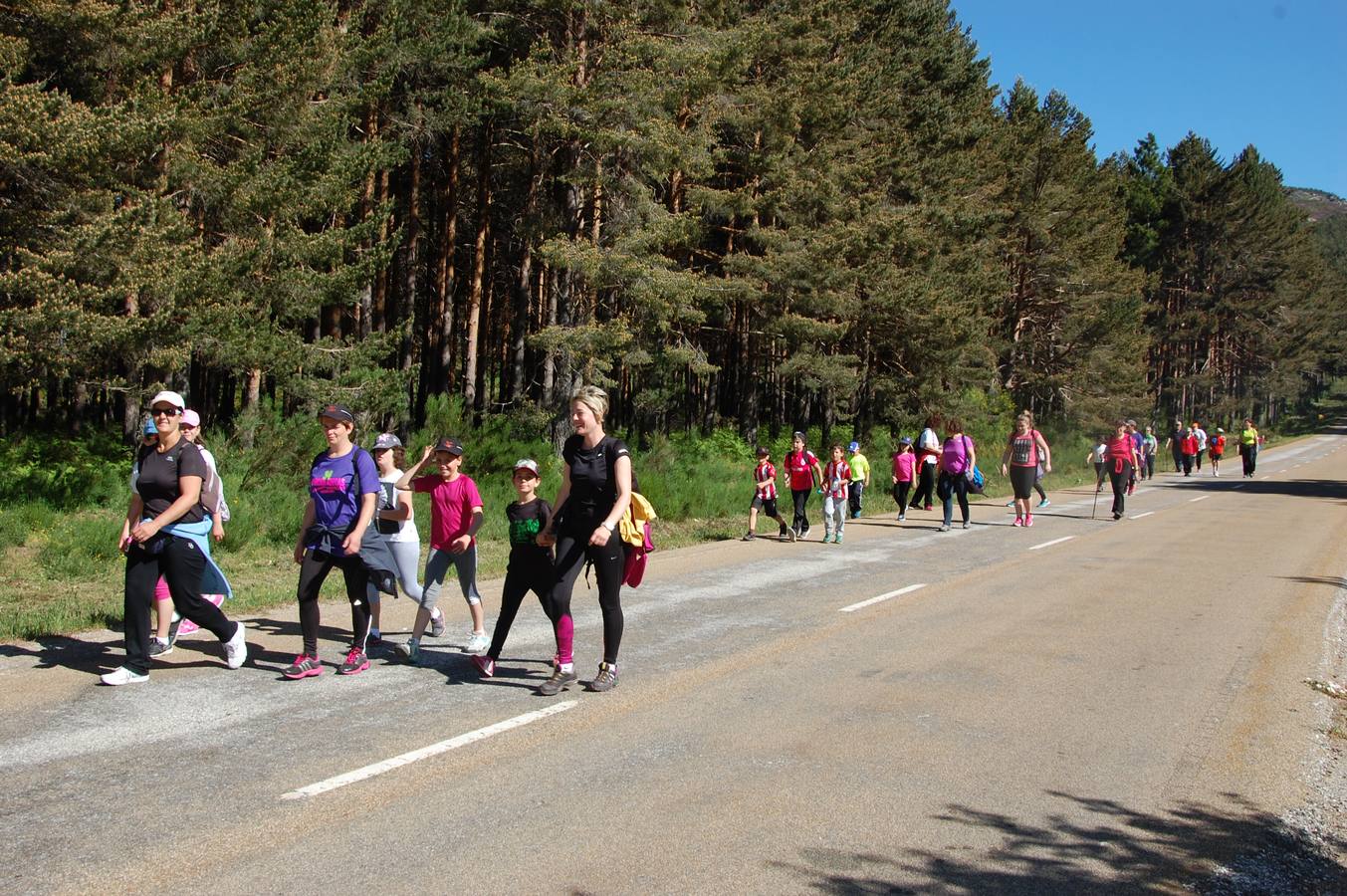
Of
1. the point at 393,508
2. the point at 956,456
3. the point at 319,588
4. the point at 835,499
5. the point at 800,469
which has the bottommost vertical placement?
the point at 319,588

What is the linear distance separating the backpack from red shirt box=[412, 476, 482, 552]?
5.18 ft

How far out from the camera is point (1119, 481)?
21.4 m

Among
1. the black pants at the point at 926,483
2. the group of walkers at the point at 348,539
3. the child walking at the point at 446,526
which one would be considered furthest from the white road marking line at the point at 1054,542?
the group of walkers at the point at 348,539

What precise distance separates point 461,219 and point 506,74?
11.5 m

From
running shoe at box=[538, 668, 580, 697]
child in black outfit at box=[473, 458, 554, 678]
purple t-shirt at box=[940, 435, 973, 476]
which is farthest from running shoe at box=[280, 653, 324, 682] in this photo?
purple t-shirt at box=[940, 435, 973, 476]

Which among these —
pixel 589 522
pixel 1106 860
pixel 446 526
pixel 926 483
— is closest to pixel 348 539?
pixel 446 526

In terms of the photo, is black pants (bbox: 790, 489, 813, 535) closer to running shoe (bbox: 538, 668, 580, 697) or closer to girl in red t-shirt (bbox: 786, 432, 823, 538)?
girl in red t-shirt (bbox: 786, 432, 823, 538)

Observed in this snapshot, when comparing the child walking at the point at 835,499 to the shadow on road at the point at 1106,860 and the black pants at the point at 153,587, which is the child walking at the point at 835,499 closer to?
the black pants at the point at 153,587

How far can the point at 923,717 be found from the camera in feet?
22.1

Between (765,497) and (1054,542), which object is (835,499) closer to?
(765,497)

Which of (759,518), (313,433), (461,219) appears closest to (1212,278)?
(461,219)

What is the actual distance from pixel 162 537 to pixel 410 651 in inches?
75.7

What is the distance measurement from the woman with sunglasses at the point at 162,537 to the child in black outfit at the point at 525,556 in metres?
1.91

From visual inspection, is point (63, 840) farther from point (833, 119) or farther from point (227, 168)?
point (833, 119)
